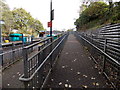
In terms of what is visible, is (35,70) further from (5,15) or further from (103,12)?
(5,15)

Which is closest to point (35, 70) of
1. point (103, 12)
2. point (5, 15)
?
point (103, 12)

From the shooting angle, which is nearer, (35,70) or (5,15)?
(35,70)

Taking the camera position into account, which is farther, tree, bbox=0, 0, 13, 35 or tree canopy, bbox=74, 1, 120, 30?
tree, bbox=0, 0, 13, 35

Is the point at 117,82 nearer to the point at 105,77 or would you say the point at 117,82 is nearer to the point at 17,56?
the point at 105,77

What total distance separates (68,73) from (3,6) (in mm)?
24895

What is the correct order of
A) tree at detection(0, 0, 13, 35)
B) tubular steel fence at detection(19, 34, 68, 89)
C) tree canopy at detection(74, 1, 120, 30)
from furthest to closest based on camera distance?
tree at detection(0, 0, 13, 35) < tree canopy at detection(74, 1, 120, 30) < tubular steel fence at detection(19, 34, 68, 89)

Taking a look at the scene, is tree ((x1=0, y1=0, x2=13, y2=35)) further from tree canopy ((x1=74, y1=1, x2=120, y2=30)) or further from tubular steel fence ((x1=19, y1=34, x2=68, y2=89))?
tubular steel fence ((x1=19, y1=34, x2=68, y2=89))

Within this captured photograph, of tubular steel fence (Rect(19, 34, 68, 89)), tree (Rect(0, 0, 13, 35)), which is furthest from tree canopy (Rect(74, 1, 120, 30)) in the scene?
tree (Rect(0, 0, 13, 35))

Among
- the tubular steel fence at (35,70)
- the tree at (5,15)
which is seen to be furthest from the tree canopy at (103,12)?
the tree at (5,15)

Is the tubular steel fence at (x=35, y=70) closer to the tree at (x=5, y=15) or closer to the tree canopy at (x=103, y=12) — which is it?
the tree canopy at (x=103, y=12)

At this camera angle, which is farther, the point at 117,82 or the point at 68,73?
the point at 68,73

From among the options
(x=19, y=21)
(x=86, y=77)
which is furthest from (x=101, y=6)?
(x=19, y=21)

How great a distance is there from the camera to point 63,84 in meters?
2.85

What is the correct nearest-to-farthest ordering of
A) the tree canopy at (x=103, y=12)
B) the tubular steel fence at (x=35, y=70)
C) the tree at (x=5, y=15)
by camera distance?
the tubular steel fence at (x=35, y=70), the tree canopy at (x=103, y=12), the tree at (x=5, y=15)
